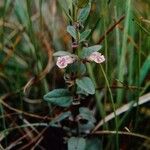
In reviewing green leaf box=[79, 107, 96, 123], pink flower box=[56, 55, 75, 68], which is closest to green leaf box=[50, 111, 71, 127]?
green leaf box=[79, 107, 96, 123]

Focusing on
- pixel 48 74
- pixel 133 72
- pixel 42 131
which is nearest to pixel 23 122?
pixel 42 131

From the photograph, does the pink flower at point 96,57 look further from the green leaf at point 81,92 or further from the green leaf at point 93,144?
the green leaf at point 93,144

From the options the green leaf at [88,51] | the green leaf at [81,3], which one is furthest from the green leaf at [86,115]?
the green leaf at [81,3]

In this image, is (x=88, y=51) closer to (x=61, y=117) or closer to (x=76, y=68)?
(x=76, y=68)

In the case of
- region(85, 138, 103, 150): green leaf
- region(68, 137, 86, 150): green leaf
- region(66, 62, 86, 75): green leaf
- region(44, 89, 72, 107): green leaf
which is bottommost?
region(85, 138, 103, 150): green leaf

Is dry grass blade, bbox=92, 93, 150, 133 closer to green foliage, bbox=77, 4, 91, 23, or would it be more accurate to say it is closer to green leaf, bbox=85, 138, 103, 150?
green leaf, bbox=85, 138, 103, 150

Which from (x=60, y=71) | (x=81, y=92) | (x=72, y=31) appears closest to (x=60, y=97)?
(x=81, y=92)
